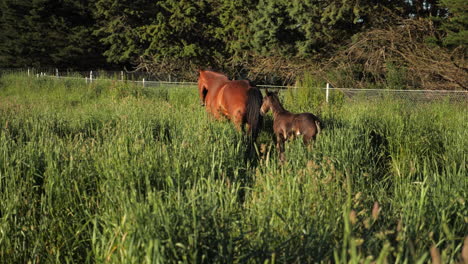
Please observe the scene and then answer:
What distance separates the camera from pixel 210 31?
1253 inches

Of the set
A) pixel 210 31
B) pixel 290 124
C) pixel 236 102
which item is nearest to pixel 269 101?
pixel 236 102

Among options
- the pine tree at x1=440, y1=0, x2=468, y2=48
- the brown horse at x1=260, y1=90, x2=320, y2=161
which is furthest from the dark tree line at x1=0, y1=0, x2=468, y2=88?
the brown horse at x1=260, y1=90, x2=320, y2=161

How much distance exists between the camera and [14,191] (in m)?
2.92

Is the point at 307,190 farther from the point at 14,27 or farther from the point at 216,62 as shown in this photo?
the point at 14,27

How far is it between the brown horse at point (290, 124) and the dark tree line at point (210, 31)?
13470 millimetres

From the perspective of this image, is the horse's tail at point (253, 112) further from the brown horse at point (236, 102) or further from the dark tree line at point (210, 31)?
the dark tree line at point (210, 31)

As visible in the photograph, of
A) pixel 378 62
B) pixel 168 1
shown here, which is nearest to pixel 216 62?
pixel 168 1

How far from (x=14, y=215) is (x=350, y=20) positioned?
21.2 m

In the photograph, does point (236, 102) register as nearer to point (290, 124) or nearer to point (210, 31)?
point (290, 124)

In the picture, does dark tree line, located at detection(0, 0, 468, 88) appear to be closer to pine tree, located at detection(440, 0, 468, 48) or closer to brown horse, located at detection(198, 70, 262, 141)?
pine tree, located at detection(440, 0, 468, 48)

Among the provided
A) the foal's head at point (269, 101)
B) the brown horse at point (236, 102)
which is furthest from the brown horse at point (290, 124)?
the brown horse at point (236, 102)

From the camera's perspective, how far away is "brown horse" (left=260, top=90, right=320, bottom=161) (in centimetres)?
527

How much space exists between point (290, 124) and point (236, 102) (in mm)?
1174

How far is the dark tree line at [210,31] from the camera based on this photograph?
2028 centimetres
